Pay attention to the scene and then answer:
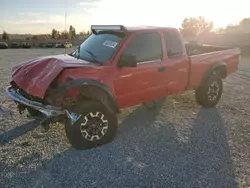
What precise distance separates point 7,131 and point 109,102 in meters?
2.10

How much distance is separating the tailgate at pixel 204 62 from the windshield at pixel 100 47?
1.98 m

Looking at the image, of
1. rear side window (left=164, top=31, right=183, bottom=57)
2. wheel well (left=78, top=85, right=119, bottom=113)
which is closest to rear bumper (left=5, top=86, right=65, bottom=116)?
wheel well (left=78, top=85, right=119, bottom=113)

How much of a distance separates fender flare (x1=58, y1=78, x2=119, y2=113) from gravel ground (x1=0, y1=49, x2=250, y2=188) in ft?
2.30

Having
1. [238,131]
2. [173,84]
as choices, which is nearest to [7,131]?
[173,84]

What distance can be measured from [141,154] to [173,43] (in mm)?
2655

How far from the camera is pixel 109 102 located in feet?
15.9

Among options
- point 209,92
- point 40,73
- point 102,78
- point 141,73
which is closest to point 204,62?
point 209,92

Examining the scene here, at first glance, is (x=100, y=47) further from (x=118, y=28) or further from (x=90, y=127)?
(x=90, y=127)

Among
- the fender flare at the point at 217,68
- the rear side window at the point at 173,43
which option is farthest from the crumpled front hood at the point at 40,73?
the fender flare at the point at 217,68

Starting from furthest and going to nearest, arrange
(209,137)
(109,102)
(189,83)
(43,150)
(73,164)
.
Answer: (189,83)
(209,137)
(109,102)
(43,150)
(73,164)

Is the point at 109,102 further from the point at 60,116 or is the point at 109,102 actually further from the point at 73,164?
the point at 73,164

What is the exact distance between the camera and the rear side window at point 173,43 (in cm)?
580

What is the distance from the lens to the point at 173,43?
595 centimetres

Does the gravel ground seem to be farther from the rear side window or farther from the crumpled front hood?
the rear side window
